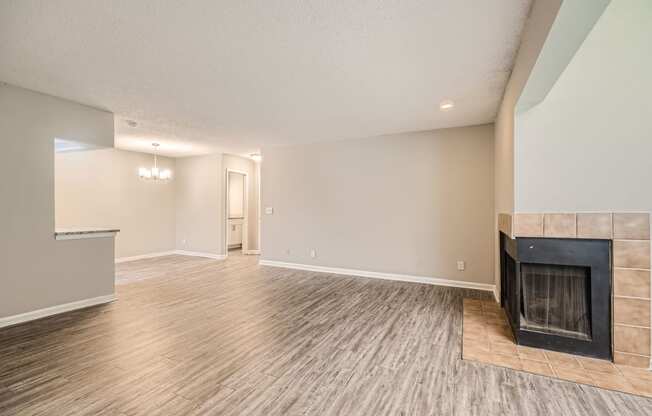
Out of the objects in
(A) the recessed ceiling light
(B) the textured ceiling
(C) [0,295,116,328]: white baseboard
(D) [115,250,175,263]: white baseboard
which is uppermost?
(B) the textured ceiling

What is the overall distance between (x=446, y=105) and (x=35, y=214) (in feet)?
16.6

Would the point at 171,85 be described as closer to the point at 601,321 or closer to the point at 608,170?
the point at 608,170

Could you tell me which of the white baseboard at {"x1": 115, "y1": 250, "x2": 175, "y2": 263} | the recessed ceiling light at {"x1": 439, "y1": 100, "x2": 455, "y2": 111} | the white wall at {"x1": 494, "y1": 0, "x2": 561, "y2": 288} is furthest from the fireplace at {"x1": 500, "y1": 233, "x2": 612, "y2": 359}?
the white baseboard at {"x1": 115, "y1": 250, "x2": 175, "y2": 263}

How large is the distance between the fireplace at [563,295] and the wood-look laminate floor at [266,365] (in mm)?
528

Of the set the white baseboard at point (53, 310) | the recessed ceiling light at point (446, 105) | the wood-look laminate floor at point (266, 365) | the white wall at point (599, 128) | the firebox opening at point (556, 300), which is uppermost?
the recessed ceiling light at point (446, 105)

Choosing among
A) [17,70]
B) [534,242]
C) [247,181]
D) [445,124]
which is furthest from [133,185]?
[534,242]

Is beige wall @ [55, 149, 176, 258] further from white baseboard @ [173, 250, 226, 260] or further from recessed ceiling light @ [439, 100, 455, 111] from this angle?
recessed ceiling light @ [439, 100, 455, 111]

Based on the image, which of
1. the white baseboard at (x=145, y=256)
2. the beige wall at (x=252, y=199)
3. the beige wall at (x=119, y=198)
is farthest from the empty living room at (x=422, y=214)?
the beige wall at (x=252, y=199)

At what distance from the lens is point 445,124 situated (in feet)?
14.7

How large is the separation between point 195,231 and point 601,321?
763 centimetres

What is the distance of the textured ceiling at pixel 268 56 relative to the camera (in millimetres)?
1964

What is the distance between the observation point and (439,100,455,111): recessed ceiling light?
141 inches

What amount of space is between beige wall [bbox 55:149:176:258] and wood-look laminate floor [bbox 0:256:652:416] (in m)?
3.42

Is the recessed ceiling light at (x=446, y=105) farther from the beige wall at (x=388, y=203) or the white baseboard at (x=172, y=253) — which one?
the white baseboard at (x=172, y=253)
